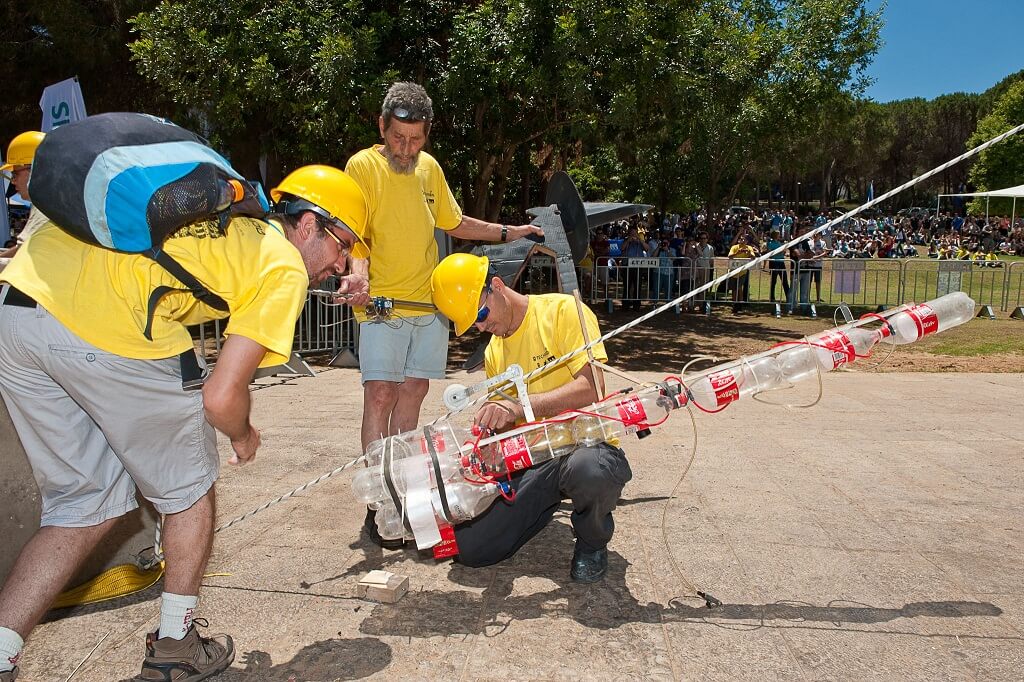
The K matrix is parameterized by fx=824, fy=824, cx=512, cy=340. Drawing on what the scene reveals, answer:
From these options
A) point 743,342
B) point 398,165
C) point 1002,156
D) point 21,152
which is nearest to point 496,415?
point 398,165

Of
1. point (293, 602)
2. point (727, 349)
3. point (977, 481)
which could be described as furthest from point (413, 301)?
point (727, 349)

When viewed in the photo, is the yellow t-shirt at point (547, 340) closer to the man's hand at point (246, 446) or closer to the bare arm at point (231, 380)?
the man's hand at point (246, 446)

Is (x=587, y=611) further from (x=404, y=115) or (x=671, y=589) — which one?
(x=404, y=115)

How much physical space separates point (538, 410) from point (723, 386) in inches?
30.4

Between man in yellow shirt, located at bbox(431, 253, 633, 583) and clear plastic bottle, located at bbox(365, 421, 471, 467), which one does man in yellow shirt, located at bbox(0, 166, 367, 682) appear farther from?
man in yellow shirt, located at bbox(431, 253, 633, 583)

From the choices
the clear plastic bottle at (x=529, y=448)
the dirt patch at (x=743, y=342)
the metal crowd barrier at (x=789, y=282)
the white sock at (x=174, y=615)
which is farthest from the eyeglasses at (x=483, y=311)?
the metal crowd barrier at (x=789, y=282)

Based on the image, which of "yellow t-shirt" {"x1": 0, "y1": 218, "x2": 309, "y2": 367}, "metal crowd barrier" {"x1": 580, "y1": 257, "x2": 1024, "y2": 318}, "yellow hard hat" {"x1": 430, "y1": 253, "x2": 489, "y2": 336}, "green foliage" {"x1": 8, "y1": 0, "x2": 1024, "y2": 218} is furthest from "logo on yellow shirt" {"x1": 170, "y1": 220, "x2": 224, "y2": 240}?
"metal crowd barrier" {"x1": 580, "y1": 257, "x2": 1024, "y2": 318}

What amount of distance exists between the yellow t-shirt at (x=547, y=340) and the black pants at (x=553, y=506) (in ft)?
1.35

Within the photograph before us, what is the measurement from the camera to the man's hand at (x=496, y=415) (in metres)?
3.34

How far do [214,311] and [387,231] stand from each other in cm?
166

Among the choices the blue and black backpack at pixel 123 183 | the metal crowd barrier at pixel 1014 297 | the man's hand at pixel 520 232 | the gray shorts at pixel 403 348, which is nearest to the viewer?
the blue and black backpack at pixel 123 183

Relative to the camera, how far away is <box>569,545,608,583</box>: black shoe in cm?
354

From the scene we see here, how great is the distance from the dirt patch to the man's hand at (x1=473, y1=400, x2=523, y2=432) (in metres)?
7.81

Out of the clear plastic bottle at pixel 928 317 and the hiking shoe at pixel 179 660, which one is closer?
the hiking shoe at pixel 179 660
